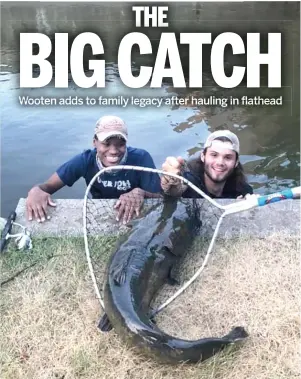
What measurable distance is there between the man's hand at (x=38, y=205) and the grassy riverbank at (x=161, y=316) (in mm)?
336

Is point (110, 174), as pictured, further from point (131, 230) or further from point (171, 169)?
point (131, 230)

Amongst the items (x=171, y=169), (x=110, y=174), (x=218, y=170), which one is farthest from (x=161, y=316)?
(x=110, y=174)

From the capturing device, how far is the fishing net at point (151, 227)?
352cm

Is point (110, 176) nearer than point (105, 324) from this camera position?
No

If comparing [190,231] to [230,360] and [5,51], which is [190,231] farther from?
[5,51]

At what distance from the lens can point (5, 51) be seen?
616 inches

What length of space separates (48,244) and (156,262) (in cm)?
102

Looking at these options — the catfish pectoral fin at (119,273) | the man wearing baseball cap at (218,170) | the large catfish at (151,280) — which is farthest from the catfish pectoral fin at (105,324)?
the man wearing baseball cap at (218,170)

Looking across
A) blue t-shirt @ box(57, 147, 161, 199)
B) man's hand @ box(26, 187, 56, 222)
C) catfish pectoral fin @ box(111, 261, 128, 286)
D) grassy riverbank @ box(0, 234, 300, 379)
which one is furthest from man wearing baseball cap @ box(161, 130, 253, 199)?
man's hand @ box(26, 187, 56, 222)

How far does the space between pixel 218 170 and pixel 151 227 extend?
1280mm

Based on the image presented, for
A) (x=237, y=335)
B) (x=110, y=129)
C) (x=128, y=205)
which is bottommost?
(x=237, y=335)

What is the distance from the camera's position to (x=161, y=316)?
341 cm

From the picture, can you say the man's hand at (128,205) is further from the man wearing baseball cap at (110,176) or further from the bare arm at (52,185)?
the bare arm at (52,185)

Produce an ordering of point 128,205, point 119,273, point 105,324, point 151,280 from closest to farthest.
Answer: point 105,324 < point 119,273 < point 151,280 < point 128,205
